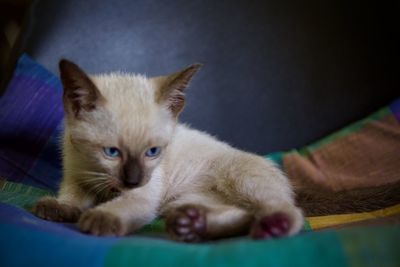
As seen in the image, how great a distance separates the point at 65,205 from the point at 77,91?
1.12 feet

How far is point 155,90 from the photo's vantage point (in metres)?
1.41

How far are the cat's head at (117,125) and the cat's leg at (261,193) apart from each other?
24cm

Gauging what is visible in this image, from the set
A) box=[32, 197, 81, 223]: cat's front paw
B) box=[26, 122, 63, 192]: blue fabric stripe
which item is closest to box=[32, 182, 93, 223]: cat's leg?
box=[32, 197, 81, 223]: cat's front paw

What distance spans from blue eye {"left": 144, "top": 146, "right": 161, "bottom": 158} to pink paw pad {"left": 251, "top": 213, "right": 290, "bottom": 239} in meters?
0.41

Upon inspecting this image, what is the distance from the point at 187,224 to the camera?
1.07 meters

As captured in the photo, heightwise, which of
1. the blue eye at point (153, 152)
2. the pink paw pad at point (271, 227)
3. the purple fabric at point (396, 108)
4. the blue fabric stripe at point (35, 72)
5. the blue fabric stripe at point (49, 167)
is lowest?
the blue fabric stripe at point (49, 167)

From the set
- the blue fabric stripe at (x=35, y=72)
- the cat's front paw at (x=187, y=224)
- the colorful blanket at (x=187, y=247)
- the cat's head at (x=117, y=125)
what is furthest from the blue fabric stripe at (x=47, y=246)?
the blue fabric stripe at (x=35, y=72)

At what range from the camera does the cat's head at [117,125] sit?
1.23 meters

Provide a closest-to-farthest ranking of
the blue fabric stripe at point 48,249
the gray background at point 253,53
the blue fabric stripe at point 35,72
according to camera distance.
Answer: the blue fabric stripe at point 48,249, the blue fabric stripe at point 35,72, the gray background at point 253,53

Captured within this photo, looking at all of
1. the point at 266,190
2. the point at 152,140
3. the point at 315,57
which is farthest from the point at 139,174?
the point at 315,57

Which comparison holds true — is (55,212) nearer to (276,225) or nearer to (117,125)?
(117,125)

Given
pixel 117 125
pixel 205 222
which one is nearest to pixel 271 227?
pixel 205 222

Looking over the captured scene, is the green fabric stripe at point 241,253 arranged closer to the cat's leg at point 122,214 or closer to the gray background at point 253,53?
the cat's leg at point 122,214

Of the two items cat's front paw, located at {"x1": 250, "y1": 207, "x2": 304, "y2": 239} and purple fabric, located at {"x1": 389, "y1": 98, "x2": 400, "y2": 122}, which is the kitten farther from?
purple fabric, located at {"x1": 389, "y1": 98, "x2": 400, "y2": 122}
